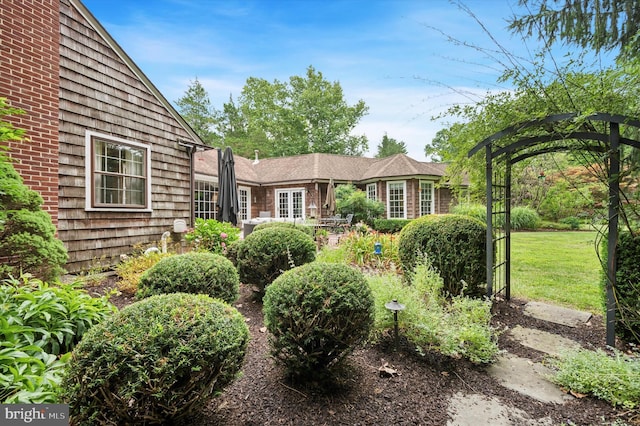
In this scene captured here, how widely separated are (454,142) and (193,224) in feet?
20.7

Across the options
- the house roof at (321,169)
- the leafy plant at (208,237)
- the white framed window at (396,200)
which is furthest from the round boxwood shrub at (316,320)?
the white framed window at (396,200)

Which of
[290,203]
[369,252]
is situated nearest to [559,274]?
[369,252]

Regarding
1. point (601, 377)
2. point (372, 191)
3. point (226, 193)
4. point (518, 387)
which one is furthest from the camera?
point (372, 191)

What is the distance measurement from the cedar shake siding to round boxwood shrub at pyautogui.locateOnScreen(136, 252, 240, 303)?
3200 mm

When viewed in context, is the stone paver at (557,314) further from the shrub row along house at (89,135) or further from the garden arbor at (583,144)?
the shrub row along house at (89,135)

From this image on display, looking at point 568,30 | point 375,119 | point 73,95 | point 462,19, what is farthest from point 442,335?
point 375,119

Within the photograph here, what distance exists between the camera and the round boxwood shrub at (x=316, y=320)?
1928 millimetres

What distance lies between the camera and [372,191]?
634 inches

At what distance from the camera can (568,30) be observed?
2.35 metres

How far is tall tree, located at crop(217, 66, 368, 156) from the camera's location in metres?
25.2

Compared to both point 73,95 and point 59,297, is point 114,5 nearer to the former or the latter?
point 73,95

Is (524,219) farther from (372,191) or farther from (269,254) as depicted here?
(269,254)

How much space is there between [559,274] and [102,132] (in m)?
9.16

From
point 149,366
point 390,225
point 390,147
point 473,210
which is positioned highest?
point 390,147
